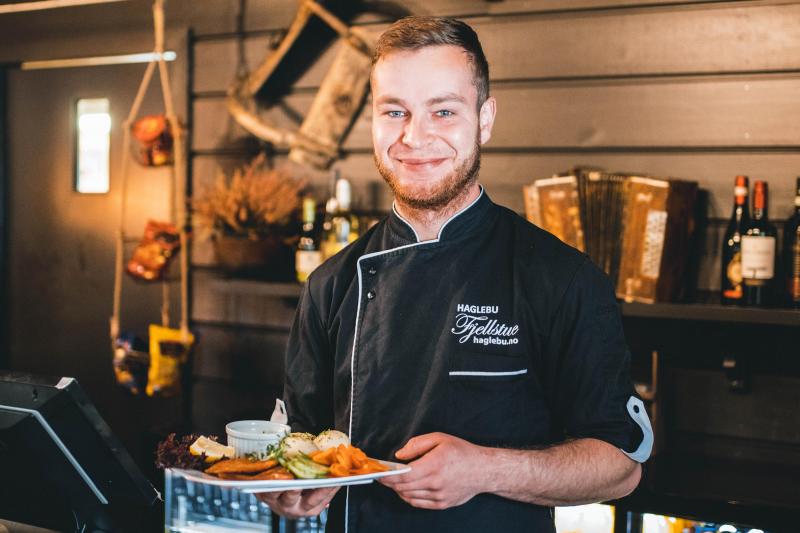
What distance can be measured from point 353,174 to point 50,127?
1.52m

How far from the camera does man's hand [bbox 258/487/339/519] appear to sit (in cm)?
137

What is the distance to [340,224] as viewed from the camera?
2.93 m

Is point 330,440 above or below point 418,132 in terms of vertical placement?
below

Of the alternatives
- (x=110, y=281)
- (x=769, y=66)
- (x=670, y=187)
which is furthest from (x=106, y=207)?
(x=769, y=66)

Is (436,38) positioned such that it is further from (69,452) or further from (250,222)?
(250,222)

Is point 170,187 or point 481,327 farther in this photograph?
point 170,187

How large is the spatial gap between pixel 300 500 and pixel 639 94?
5.80 feet

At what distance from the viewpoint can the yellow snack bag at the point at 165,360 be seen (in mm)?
3115

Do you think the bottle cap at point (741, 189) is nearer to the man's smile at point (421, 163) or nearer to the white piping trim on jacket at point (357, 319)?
the white piping trim on jacket at point (357, 319)

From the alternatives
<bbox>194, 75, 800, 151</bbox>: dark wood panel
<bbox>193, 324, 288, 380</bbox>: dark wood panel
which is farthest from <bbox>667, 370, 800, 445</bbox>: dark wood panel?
<bbox>193, 324, 288, 380</bbox>: dark wood panel

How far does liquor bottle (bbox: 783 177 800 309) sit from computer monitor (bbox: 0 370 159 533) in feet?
5.54

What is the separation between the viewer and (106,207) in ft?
12.0

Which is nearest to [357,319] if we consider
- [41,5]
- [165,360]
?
[165,360]

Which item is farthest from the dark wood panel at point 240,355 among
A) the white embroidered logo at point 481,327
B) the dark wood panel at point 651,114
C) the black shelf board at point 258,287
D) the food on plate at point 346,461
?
the food on plate at point 346,461
